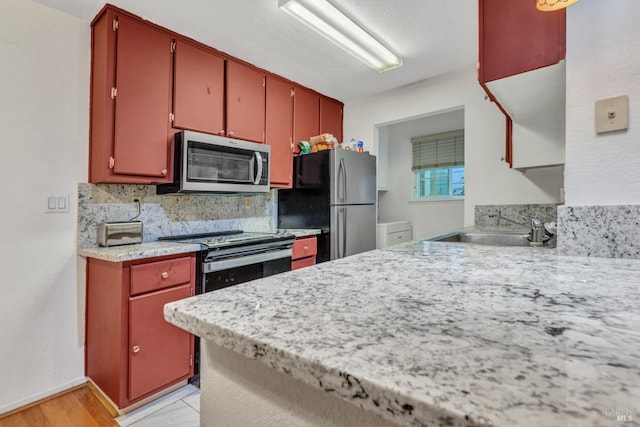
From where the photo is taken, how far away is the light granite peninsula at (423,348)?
0.28 meters

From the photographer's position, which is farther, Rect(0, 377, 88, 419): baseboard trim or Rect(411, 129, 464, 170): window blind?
Rect(411, 129, 464, 170): window blind

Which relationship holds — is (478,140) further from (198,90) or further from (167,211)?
(167,211)

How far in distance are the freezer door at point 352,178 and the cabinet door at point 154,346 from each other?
1.58 m

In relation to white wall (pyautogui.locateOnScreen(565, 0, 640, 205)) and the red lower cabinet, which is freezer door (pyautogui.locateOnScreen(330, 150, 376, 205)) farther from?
white wall (pyautogui.locateOnScreen(565, 0, 640, 205))

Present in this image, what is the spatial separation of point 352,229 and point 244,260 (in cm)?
127

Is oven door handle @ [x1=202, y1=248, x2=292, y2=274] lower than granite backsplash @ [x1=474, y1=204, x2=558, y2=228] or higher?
lower

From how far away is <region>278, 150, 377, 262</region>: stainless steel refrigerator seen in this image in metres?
2.94

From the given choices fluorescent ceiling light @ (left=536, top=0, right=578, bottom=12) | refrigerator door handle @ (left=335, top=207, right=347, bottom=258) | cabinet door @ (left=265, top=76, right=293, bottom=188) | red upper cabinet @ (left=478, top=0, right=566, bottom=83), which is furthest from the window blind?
fluorescent ceiling light @ (left=536, top=0, right=578, bottom=12)

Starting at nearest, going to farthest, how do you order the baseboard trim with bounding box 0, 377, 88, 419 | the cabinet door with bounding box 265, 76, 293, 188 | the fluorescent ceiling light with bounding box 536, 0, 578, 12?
the fluorescent ceiling light with bounding box 536, 0, 578, 12 < the baseboard trim with bounding box 0, 377, 88, 419 < the cabinet door with bounding box 265, 76, 293, 188

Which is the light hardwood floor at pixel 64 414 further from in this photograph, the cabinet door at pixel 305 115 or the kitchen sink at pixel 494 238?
the cabinet door at pixel 305 115

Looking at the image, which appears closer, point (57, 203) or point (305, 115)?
point (57, 203)

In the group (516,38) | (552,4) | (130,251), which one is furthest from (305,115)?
(552,4)

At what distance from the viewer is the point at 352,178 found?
10.2 feet

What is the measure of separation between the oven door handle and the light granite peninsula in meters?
1.41
